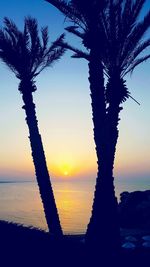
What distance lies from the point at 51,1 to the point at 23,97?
4.24 metres

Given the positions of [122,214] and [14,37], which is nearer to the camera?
[14,37]

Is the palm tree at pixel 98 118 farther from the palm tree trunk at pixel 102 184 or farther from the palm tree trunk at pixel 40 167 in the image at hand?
the palm tree trunk at pixel 40 167

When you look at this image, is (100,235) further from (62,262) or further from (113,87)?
(113,87)

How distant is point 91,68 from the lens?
14484 millimetres

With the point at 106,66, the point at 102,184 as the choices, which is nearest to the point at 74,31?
the point at 106,66

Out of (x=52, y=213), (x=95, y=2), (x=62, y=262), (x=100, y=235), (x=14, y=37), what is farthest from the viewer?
(x=14, y=37)

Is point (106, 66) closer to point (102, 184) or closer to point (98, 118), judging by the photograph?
point (98, 118)

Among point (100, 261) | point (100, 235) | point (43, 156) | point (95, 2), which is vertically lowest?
point (100, 261)

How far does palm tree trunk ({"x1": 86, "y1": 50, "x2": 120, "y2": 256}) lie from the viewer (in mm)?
13086

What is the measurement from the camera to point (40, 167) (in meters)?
Answer: 15.8

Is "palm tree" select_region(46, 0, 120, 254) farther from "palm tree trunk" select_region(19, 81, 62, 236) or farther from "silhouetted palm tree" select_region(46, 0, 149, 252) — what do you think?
"palm tree trunk" select_region(19, 81, 62, 236)

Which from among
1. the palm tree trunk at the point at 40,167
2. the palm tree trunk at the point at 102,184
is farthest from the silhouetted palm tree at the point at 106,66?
the palm tree trunk at the point at 40,167

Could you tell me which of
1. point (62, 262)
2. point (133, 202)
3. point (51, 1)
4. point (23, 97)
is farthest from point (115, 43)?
point (133, 202)

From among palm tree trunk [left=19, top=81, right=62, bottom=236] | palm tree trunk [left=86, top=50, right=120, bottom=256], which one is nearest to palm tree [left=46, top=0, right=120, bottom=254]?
palm tree trunk [left=86, top=50, right=120, bottom=256]
